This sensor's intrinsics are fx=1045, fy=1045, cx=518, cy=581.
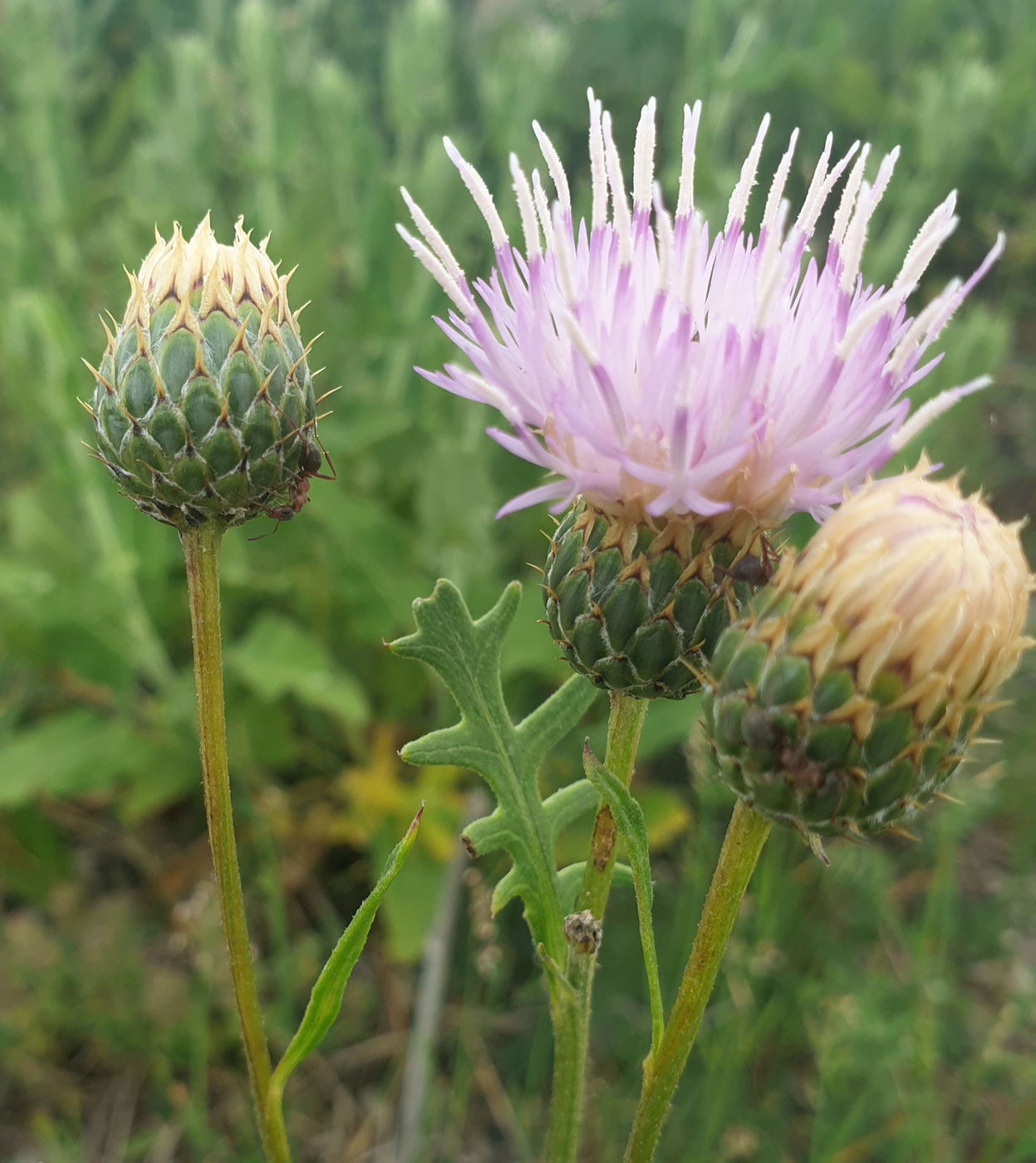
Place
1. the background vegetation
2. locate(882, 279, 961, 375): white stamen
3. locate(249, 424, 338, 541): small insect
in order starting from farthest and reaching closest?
1. the background vegetation
2. locate(249, 424, 338, 541): small insect
3. locate(882, 279, 961, 375): white stamen

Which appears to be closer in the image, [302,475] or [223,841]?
[223,841]

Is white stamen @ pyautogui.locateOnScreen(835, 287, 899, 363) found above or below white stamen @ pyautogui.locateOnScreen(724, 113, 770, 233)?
below

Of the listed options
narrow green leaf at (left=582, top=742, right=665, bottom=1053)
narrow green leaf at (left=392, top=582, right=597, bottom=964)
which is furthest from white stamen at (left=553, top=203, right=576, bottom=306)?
narrow green leaf at (left=582, top=742, right=665, bottom=1053)

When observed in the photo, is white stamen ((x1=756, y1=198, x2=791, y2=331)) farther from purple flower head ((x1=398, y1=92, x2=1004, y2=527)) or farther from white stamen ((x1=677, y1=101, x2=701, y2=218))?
white stamen ((x1=677, y1=101, x2=701, y2=218))

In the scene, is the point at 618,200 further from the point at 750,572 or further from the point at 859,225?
the point at 750,572

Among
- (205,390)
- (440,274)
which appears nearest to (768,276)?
(440,274)

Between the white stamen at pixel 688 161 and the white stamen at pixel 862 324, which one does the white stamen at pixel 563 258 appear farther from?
the white stamen at pixel 862 324

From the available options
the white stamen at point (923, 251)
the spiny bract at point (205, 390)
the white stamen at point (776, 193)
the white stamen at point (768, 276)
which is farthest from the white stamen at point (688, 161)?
the spiny bract at point (205, 390)
